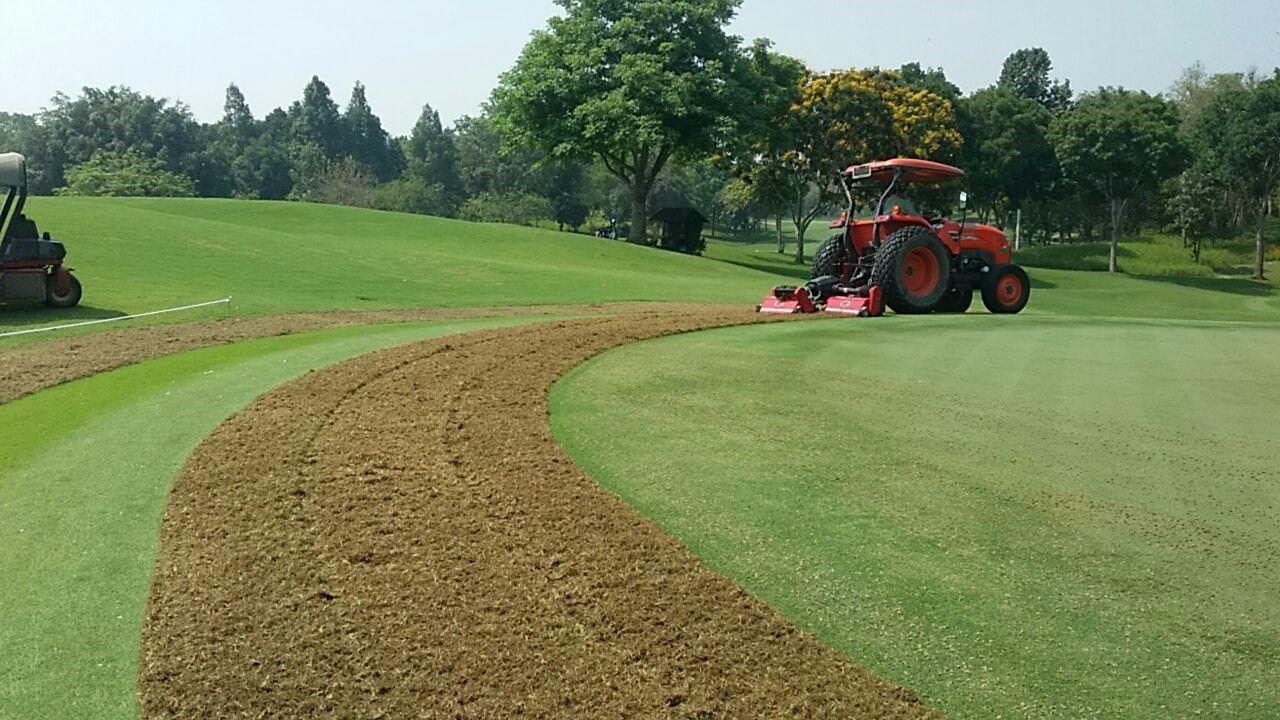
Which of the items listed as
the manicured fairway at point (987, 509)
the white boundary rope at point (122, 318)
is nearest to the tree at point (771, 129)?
the white boundary rope at point (122, 318)

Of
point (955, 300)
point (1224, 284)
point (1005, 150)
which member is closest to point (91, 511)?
point (955, 300)

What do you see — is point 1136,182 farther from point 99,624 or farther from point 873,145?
point 99,624

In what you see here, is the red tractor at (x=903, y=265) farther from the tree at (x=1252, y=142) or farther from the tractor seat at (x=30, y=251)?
the tree at (x=1252, y=142)

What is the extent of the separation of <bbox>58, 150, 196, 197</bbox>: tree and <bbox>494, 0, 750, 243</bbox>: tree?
147 feet

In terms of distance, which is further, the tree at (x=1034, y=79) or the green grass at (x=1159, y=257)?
the tree at (x=1034, y=79)

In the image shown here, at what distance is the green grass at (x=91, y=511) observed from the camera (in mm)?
3797

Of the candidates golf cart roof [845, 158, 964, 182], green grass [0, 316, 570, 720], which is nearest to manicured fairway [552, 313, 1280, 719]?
green grass [0, 316, 570, 720]

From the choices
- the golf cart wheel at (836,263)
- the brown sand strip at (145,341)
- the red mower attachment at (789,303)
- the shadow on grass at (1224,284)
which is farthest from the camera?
the shadow on grass at (1224,284)

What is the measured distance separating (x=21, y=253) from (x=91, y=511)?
13.0m

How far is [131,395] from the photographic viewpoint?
9000 millimetres

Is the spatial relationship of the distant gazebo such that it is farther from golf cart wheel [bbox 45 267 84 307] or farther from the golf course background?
the golf course background

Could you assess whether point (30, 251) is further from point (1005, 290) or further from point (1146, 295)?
point (1146, 295)

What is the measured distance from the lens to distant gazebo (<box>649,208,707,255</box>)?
56.0 metres

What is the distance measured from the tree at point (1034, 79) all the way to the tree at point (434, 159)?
202ft
